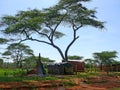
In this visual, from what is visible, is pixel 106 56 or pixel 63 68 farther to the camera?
pixel 106 56

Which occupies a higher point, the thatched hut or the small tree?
the small tree

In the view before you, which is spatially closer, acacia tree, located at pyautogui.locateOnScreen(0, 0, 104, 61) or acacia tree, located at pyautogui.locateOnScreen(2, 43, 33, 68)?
acacia tree, located at pyautogui.locateOnScreen(0, 0, 104, 61)

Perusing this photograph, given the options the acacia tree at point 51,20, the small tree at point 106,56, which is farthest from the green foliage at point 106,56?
the acacia tree at point 51,20

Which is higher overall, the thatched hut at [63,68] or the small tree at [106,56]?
the small tree at [106,56]

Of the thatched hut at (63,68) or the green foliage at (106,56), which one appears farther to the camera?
the green foliage at (106,56)

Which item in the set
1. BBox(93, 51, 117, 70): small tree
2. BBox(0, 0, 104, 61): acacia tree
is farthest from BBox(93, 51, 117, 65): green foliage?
BBox(0, 0, 104, 61): acacia tree

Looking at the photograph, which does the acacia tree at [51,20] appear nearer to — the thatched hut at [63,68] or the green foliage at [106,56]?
the thatched hut at [63,68]

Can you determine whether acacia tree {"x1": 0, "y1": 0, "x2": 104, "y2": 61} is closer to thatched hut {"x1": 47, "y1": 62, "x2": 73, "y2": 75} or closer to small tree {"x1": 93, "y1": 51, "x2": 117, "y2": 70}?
thatched hut {"x1": 47, "y1": 62, "x2": 73, "y2": 75}

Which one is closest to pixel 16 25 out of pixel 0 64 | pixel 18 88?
pixel 18 88

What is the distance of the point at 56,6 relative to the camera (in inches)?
1906

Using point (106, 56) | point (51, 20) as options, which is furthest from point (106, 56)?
point (51, 20)

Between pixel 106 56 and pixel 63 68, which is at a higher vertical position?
pixel 106 56

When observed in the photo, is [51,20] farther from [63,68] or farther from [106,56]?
[106,56]

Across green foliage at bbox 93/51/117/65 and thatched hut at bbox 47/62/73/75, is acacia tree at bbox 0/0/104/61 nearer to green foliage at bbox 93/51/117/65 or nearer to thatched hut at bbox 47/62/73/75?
thatched hut at bbox 47/62/73/75
